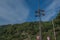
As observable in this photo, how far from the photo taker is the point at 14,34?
67062 mm

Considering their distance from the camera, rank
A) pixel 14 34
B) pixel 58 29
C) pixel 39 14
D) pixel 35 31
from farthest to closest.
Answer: pixel 14 34 < pixel 35 31 < pixel 58 29 < pixel 39 14

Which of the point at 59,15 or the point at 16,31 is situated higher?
the point at 59,15

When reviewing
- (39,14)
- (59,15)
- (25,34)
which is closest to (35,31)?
(25,34)

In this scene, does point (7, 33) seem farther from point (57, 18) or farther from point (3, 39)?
point (57, 18)

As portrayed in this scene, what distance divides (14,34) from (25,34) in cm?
386

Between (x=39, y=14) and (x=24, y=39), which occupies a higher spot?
(x=39, y=14)

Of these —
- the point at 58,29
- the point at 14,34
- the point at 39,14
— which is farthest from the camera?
the point at 14,34

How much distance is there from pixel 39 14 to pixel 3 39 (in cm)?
4219

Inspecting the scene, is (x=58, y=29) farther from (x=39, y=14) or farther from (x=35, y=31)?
(x=39, y=14)

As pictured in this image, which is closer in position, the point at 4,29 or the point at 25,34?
the point at 25,34

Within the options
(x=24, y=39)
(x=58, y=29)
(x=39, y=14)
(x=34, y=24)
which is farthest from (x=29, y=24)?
(x=39, y=14)

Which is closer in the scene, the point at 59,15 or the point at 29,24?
the point at 59,15

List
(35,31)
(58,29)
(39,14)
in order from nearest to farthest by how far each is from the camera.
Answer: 1. (39,14)
2. (58,29)
3. (35,31)

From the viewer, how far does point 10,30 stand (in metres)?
69.6
